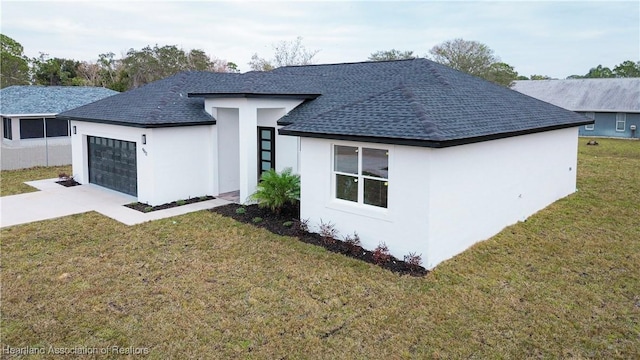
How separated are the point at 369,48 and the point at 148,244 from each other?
42.6 m

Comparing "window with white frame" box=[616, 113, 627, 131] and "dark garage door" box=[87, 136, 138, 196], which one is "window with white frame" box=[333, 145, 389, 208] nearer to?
"dark garage door" box=[87, 136, 138, 196]

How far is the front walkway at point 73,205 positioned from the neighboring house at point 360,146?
2.12 ft

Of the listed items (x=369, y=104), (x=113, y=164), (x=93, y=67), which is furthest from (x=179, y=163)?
(x=93, y=67)

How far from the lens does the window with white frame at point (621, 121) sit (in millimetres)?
36875

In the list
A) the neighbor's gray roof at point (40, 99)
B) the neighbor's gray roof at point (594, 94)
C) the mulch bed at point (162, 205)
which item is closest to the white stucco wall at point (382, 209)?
the mulch bed at point (162, 205)

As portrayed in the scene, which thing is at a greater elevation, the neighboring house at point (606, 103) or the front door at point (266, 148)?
the neighboring house at point (606, 103)

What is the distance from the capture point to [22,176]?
18.1 m

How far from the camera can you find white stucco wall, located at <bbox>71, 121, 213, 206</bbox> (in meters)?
12.9

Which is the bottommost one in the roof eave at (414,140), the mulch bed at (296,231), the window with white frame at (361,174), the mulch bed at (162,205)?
the mulch bed at (296,231)

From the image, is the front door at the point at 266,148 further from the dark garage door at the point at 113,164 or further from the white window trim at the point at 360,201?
the white window trim at the point at 360,201

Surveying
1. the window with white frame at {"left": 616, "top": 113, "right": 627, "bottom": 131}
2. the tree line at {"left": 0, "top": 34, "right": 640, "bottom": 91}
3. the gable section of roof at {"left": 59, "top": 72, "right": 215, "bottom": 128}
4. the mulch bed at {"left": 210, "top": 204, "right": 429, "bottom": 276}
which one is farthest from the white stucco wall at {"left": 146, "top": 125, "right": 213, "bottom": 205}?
the window with white frame at {"left": 616, "top": 113, "right": 627, "bottom": 131}

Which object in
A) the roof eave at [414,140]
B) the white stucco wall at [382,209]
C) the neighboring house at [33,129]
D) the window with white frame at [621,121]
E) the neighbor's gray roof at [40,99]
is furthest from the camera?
the window with white frame at [621,121]

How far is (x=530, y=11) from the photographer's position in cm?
2189

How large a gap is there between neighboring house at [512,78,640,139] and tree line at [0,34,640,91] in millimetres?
6400
